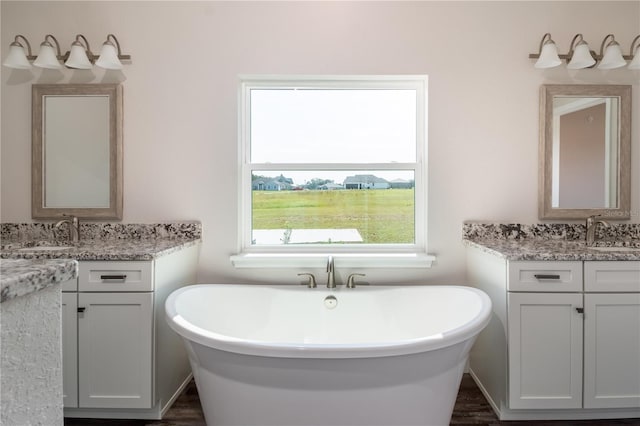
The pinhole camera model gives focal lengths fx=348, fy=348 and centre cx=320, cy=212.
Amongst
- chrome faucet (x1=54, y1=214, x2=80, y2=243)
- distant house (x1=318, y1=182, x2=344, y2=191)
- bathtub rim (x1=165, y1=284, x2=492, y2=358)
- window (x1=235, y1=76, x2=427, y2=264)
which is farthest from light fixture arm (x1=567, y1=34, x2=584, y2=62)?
chrome faucet (x1=54, y1=214, x2=80, y2=243)

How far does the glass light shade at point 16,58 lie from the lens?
2.12m

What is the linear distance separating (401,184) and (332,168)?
493mm

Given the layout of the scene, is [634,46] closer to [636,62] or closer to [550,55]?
[636,62]

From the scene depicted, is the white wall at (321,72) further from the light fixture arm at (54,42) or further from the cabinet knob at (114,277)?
the cabinet knob at (114,277)

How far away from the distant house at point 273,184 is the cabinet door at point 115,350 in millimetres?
1000

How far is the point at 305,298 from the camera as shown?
6.96 feet

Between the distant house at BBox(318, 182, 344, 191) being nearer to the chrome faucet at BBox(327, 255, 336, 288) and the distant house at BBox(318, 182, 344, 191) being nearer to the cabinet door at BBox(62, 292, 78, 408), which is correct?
the chrome faucet at BBox(327, 255, 336, 288)

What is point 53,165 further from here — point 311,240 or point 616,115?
point 616,115

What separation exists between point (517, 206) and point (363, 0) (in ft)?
5.48

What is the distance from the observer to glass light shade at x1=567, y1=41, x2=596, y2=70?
2096mm

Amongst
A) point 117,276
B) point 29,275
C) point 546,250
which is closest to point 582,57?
point 546,250

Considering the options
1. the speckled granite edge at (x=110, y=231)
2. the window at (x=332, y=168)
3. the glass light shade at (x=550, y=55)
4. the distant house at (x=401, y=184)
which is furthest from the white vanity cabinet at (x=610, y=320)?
the speckled granite edge at (x=110, y=231)

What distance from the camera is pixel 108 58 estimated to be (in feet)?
6.88

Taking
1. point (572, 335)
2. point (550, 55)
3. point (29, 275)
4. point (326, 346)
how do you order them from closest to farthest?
1. point (29, 275)
2. point (326, 346)
3. point (572, 335)
4. point (550, 55)
